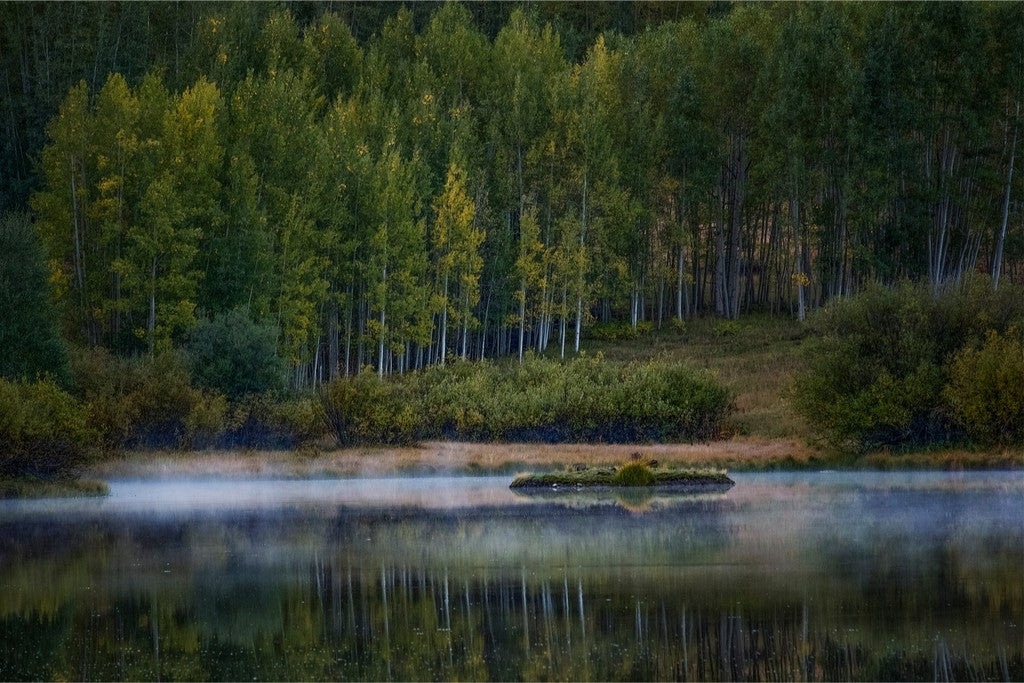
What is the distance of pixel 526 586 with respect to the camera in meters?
24.5

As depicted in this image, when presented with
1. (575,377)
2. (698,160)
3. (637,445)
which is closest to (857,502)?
(637,445)

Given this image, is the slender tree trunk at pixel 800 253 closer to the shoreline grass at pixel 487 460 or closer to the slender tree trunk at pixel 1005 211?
the slender tree trunk at pixel 1005 211

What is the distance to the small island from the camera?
40.9 meters

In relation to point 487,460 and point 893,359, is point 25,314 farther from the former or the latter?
point 893,359

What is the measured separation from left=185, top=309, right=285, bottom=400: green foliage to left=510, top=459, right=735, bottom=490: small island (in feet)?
40.6

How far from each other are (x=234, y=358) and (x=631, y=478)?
1578 centimetres

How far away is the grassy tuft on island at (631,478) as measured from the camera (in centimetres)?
4088

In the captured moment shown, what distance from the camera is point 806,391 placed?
153 ft

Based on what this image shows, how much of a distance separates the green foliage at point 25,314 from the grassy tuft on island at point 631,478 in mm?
14403

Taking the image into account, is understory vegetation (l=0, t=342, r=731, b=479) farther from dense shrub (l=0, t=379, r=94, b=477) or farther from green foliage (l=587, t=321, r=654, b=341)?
green foliage (l=587, t=321, r=654, b=341)

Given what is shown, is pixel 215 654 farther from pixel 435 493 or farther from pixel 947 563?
pixel 435 493

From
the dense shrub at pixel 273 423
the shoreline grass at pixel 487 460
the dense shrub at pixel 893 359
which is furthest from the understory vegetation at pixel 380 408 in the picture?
the dense shrub at pixel 893 359

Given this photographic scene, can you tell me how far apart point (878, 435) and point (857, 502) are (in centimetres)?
1110

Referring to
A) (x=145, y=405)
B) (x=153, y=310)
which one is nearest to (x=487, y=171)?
(x=153, y=310)
